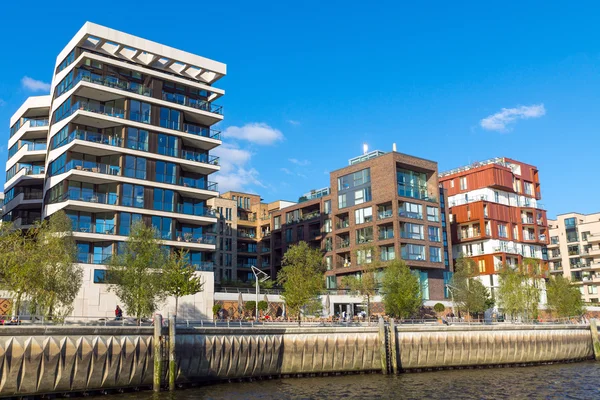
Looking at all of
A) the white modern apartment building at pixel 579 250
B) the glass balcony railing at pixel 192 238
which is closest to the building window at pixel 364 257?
the glass balcony railing at pixel 192 238

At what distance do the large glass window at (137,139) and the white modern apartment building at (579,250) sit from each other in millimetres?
92812

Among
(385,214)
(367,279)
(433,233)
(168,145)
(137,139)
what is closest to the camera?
(137,139)

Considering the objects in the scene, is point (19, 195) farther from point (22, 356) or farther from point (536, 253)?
point (536, 253)

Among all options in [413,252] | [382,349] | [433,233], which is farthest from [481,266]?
[382,349]

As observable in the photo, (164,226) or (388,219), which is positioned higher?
(388,219)

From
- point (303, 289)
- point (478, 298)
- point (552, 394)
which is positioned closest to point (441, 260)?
point (478, 298)

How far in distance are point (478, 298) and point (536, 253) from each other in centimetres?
2659

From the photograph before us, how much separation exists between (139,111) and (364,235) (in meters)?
35.1

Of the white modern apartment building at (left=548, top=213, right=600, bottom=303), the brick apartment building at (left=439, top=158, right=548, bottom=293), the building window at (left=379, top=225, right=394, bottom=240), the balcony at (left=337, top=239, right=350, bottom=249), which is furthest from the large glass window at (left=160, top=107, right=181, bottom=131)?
the white modern apartment building at (left=548, top=213, right=600, bottom=303)

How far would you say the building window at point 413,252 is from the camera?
254 feet

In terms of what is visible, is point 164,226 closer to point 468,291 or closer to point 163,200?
point 163,200

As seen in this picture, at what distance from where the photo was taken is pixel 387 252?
7862cm

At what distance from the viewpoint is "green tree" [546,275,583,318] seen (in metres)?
→ 80.8

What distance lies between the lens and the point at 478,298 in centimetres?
7494
